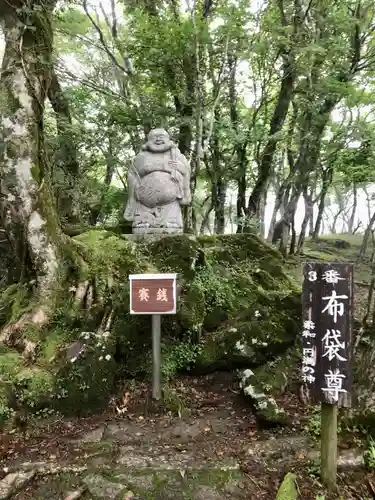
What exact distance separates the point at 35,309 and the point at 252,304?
3060mm

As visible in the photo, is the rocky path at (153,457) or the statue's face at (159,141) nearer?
the rocky path at (153,457)

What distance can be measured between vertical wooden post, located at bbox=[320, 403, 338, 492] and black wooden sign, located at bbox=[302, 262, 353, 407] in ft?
0.54

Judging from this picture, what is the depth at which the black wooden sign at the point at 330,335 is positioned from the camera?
323 centimetres

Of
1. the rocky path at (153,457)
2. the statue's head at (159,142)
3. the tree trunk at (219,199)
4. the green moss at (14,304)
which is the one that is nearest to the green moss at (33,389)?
the rocky path at (153,457)

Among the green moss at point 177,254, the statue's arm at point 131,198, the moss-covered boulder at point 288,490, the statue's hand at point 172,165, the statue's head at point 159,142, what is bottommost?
the moss-covered boulder at point 288,490

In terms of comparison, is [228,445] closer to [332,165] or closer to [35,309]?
[35,309]

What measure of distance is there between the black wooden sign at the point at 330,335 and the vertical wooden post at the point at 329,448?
0.54 feet

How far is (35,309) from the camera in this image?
511cm

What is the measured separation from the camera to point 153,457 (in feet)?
12.3

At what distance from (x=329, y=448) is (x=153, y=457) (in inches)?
63.6

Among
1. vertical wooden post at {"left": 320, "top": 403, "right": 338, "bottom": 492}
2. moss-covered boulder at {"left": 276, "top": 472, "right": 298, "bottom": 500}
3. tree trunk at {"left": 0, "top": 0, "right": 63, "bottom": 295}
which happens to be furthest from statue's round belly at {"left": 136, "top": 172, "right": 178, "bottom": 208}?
moss-covered boulder at {"left": 276, "top": 472, "right": 298, "bottom": 500}

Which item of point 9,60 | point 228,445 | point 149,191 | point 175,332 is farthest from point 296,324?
point 9,60

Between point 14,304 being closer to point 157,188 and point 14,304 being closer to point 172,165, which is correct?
point 157,188

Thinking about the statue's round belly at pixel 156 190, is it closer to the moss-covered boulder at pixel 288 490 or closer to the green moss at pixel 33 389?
the green moss at pixel 33 389
